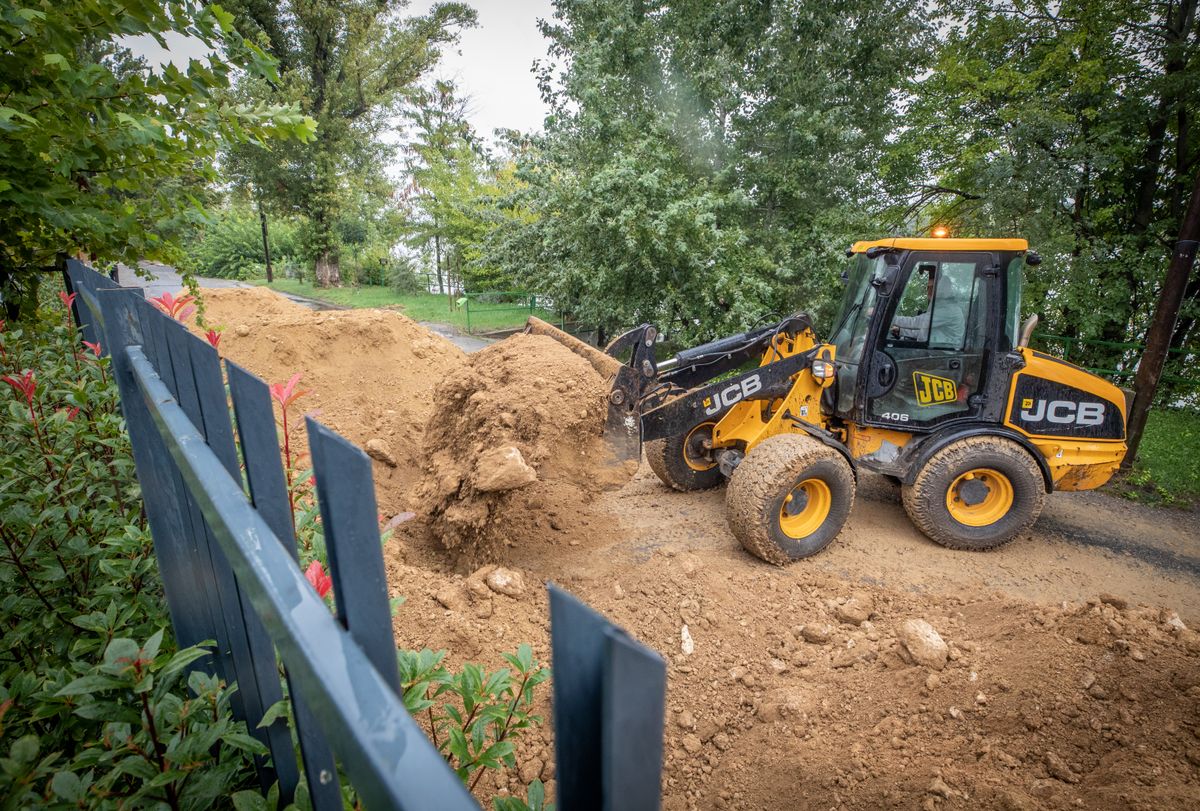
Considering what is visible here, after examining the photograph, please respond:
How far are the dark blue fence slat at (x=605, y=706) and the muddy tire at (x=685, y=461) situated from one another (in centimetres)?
535

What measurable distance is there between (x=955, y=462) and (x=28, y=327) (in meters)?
6.37

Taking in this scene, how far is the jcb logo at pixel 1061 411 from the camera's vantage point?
511 cm

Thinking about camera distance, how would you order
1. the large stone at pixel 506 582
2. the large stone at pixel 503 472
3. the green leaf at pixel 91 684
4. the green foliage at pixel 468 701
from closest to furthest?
the green leaf at pixel 91 684
the green foliage at pixel 468 701
the large stone at pixel 506 582
the large stone at pixel 503 472

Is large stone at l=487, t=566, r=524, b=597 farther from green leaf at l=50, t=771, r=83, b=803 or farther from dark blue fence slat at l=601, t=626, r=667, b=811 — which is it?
dark blue fence slat at l=601, t=626, r=667, b=811

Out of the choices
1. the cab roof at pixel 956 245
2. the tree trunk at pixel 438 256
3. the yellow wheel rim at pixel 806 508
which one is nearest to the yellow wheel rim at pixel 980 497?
the yellow wheel rim at pixel 806 508

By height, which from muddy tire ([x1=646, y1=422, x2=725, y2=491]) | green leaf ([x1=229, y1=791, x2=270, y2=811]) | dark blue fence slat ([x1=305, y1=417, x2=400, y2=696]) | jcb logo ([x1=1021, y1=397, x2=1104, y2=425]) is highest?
dark blue fence slat ([x1=305, y1=417, x2=400, y2=696])

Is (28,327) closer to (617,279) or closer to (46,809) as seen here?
(46,809)

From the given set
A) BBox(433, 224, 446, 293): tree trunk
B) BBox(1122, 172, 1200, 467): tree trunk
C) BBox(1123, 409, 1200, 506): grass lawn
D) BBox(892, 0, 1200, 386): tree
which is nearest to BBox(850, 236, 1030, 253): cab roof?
BBox(1122, 172, 1200, 467): tree trunk

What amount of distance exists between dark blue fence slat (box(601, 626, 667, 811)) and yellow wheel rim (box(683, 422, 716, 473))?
549 cm

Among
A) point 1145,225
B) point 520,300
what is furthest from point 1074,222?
point 520,300

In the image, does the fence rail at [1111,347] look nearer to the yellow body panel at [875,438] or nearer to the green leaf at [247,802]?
the yellow body panel at [875,438]

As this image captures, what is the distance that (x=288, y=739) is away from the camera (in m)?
1.09

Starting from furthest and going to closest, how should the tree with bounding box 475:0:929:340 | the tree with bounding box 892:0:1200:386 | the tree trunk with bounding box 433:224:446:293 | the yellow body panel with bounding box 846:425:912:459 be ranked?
1. the tree trunk with bounding box 433:224:446:293
2. the tree with bounding box 475:0:929:340
3. the tree with bounding box 892:0:1200:386
4. the yellow body panel with bounding box 846:425:912:459

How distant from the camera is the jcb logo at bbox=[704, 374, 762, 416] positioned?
4812mm
